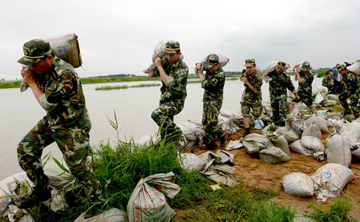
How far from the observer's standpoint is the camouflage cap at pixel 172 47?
2.92 m

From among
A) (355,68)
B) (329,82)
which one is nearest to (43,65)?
(355,68)

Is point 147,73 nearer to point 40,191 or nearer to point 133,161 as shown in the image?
point 133,161

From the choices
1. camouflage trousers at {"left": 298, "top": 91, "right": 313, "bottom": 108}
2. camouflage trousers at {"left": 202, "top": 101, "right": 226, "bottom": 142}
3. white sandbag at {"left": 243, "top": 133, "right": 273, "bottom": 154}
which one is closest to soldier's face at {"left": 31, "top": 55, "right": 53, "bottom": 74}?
camouflage trousers at {"left": 202, "top": 101, "right": 226, "bottom": 142}

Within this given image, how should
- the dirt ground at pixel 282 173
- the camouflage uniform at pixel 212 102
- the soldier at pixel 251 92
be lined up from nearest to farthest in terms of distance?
the dirt ground at pixel 282 173 < the camouflage uniform at pixel 212 102 < the soldier at pixel 251 92

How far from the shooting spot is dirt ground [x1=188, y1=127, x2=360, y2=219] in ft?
7.11

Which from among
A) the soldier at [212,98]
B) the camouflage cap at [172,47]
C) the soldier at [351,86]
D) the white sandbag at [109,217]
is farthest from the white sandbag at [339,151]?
the soldier at [351,86]

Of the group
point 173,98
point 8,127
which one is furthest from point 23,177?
point 8,127

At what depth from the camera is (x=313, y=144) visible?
3.40m

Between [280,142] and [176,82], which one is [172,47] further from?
[280,142]

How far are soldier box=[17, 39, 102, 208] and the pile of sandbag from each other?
1843mm

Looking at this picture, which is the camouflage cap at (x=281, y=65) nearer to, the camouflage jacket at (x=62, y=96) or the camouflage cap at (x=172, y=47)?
the camouflage cap at (x=172, y=47)

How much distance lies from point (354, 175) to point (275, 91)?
2357 millimetres

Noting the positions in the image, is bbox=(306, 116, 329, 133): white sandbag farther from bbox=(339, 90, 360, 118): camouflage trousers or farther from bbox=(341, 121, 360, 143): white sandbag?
bbox=(339, 90, 360, 118): camouflage trousers

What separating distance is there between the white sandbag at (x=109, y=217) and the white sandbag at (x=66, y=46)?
4.17 ft
